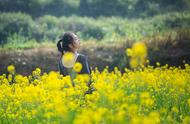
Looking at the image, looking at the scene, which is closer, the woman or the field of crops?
the field of crops

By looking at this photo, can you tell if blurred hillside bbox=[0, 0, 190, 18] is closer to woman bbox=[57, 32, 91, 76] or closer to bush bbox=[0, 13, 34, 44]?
bush bbox=[0, 13, 34, 44]

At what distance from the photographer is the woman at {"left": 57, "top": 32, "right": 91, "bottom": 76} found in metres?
6.05

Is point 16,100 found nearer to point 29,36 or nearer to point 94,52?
point 94,52

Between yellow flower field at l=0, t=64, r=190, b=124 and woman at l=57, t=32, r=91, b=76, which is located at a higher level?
woman at l=57, t=32, r=91, b=76

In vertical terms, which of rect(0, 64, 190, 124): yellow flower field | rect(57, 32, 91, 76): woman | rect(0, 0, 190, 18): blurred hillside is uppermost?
rect(0, 0, 190, 18): blurred hillside

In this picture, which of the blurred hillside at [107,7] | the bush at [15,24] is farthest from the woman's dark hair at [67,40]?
the blurred hillside at [107,7]

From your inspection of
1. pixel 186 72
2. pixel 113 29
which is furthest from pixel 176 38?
pixel 113 29

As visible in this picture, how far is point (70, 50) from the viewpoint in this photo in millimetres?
6133

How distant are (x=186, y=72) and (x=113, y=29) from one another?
10678 millimetres

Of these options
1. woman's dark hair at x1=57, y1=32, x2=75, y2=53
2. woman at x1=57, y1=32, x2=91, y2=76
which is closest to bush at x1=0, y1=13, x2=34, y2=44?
woman at x1=57, y1=32, x2=91, y2=76

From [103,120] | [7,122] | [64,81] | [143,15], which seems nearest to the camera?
[103,120]

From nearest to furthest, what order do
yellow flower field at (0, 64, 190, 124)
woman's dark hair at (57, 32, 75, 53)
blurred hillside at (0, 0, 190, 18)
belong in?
yellow flower field at (0, 64, 190, 124) < woman's dark hair at (57, 32, 75, 53) < blurred hillside at (0, 0, 190, 18)

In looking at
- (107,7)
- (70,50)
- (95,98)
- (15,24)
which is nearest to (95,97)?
(95,98)

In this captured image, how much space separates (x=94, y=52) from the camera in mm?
12758
